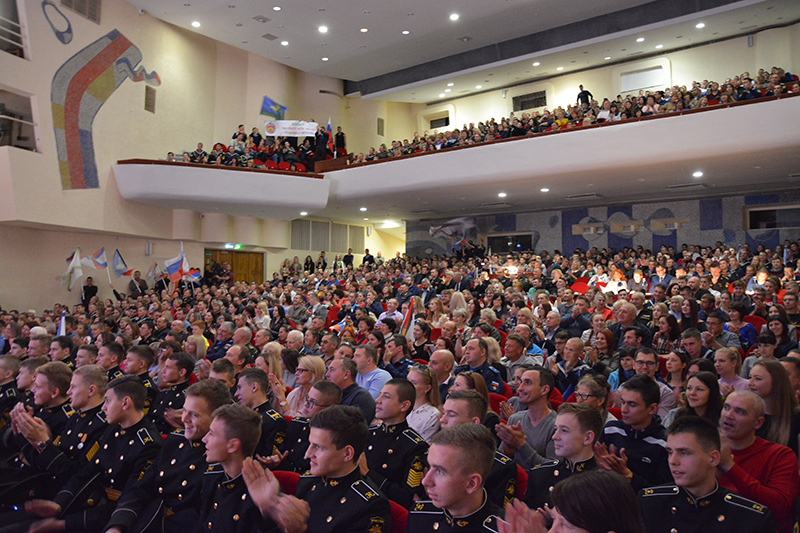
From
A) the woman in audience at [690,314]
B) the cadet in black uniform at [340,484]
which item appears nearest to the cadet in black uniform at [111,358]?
the cadet in black uniform at [340,484]

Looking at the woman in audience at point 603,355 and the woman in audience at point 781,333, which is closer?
the woman in audience at point 603,355

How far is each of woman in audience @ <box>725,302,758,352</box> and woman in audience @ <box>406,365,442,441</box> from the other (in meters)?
3.48

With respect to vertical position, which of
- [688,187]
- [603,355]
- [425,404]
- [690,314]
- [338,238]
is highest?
[688,187]

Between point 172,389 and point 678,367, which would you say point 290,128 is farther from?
point 678,367

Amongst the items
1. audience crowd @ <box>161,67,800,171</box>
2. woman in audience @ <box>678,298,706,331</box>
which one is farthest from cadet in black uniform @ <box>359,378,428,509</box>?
audience crowd @ <box>161,67,800,171</box>

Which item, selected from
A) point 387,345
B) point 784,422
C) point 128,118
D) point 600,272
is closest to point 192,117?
point 128,118

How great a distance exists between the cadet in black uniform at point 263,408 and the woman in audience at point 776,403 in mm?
2562

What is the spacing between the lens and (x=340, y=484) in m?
2.17

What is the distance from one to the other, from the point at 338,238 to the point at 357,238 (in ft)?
3.11

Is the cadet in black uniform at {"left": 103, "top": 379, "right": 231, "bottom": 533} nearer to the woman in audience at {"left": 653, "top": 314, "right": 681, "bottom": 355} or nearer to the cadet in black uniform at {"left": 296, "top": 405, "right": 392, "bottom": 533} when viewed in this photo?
the cadet in black uniform at {"left": 296, "top": 405, "right": 392, "bottom": 533}

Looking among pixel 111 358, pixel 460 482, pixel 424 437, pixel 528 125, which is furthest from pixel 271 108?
pixel 460 482

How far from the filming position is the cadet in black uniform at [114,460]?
2.74 m

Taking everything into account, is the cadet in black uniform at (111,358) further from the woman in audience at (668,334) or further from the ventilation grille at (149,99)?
the ventilation grille at (149,99)

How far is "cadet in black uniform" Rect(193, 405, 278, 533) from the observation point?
2264 mm
